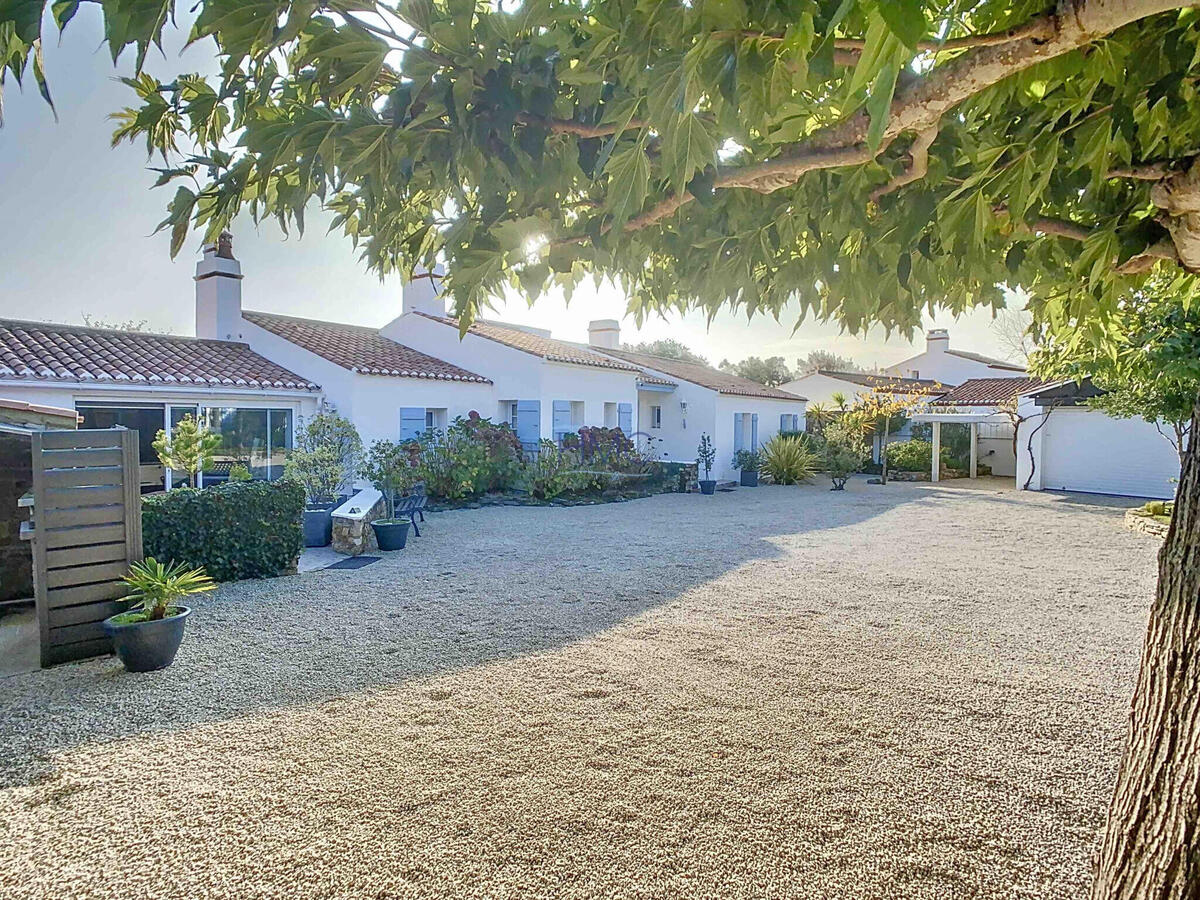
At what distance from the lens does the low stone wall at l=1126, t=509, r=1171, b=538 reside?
1291 cm

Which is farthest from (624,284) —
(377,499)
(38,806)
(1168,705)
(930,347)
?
(930,347)

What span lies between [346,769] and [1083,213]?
4.86m

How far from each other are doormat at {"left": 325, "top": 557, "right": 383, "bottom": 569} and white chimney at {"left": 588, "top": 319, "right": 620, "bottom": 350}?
766 inches

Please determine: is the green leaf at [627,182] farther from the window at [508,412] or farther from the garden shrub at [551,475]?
the window at [508,412]

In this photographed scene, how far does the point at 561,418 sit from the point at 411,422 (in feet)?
14.4

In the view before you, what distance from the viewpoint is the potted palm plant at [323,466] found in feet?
38.8

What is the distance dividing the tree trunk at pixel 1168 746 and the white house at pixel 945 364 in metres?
35.4

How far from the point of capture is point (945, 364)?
36281mm

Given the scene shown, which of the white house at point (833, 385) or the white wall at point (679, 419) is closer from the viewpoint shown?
the white wall at point (679, 419)

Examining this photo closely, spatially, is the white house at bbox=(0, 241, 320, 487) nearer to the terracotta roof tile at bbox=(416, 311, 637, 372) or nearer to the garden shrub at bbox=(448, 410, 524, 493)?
the garden shrub at bbox=(448, 410, 524, 493)

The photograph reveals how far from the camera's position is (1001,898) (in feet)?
9.61

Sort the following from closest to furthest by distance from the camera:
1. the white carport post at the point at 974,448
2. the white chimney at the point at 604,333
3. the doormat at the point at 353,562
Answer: the doormat at the point at 353,562, the white carport post at the point at 974,448, the white chimney at the point at 604,333

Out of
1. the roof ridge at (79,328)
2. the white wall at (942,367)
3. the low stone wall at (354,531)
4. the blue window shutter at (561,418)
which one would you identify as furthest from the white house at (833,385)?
the roof ridge at (79,328)

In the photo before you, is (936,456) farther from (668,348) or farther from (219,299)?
(668,348)
